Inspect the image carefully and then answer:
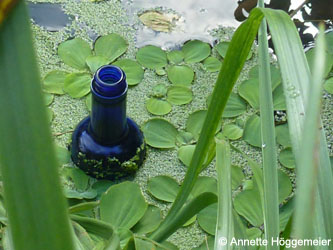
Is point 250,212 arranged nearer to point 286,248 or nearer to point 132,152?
point 132,152

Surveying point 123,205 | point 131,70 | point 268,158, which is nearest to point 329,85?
point 131,70

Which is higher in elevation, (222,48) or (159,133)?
(222,48)

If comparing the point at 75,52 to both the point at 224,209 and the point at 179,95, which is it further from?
the point at 224,209

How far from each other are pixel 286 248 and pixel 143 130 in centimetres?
62

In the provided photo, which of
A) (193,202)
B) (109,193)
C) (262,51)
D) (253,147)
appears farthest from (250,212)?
(262,51)

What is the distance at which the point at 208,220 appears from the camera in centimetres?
111

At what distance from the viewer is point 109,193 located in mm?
1121

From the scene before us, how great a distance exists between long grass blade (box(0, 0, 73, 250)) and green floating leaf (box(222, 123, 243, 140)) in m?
0.99

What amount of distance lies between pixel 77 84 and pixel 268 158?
799 mm

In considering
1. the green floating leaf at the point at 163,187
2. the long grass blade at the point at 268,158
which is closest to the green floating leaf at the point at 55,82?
the green floating leaf at the point at 163,187

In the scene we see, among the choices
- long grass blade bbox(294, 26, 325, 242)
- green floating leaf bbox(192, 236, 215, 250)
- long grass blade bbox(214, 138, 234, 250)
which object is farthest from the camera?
green floating leaf bbox(192, 236, 215, 250)

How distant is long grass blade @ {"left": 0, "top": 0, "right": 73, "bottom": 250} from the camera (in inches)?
9.8

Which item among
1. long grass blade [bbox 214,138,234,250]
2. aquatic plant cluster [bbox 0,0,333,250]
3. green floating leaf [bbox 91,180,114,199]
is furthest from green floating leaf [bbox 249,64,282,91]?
long grass blade [bbox 214,138,234,250]

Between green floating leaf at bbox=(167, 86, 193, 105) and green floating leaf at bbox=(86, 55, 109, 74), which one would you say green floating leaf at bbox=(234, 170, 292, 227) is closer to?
green floating leaf at bbox=(167, 86, 193, 105)
